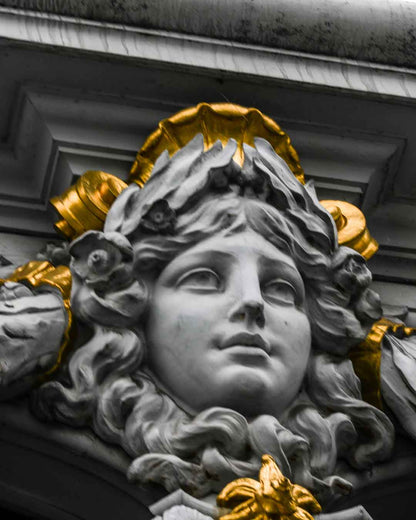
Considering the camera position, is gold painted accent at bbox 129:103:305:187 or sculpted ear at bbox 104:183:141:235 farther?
gold painted accent at bbox 129:103:305:187

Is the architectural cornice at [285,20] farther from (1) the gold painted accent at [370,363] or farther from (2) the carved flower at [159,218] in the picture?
(1) the gold painted accent at [370,363]

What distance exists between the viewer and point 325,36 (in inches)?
188

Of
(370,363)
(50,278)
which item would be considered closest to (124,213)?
(50,278)

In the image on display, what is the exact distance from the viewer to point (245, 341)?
4.18 meters

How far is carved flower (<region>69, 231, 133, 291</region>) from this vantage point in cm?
427

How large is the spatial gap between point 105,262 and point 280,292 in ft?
1.29

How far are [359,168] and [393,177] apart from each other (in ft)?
0.32

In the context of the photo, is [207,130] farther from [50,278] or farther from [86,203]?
[50,278]

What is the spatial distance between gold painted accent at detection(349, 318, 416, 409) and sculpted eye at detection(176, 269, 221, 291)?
38 centimetres

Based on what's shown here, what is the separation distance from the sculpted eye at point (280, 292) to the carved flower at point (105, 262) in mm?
306

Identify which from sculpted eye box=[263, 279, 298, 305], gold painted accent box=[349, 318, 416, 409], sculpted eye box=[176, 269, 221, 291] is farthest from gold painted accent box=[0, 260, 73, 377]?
gold painted accent box=[349, 318, 416, 409]

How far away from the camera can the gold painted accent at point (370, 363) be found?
4449mm

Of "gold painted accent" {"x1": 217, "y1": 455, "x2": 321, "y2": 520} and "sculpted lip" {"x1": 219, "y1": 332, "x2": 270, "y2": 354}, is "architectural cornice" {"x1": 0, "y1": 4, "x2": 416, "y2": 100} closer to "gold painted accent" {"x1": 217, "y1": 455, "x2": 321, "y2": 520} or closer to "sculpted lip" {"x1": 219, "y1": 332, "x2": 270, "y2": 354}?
"sculpted lip" {"x1": 219, "y1": 332, "x2": 270, "y2": 354}

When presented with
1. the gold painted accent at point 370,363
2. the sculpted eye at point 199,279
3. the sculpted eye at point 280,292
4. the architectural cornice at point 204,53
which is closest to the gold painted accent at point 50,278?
the sculpted eye at point 199,279
